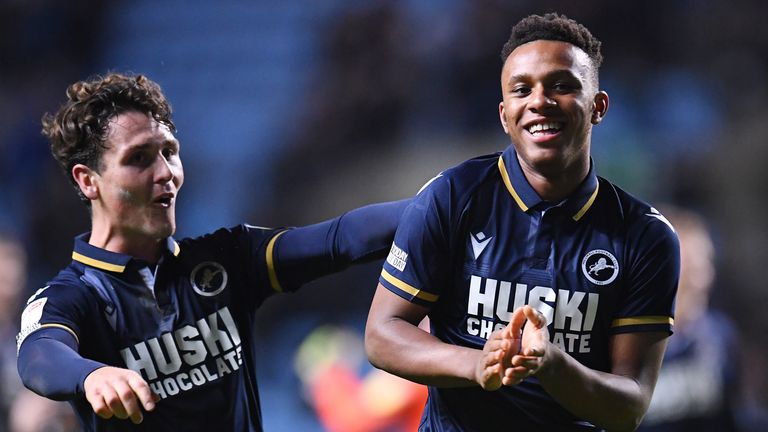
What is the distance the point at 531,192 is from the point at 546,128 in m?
0.18

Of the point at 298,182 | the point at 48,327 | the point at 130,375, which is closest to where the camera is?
the point at 130,375

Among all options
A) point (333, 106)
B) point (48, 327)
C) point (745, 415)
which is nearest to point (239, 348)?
point (48, 327)

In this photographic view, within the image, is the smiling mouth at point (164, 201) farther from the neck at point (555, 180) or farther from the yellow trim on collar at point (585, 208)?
the yellow trim on collar at point (585, 208)

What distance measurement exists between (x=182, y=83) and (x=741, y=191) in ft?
16.3

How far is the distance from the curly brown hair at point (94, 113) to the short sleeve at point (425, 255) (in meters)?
0.96

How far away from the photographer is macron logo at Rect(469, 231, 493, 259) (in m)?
2.57

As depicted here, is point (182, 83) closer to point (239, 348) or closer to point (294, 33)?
point (294, 33)

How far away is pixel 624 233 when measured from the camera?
260 cm

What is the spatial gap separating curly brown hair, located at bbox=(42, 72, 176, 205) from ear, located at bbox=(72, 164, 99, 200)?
0.02 metres

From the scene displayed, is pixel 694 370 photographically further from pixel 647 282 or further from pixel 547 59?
pixel 547 59

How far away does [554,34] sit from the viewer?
2.58m

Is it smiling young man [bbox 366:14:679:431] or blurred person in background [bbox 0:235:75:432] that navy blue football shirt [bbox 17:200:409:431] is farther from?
blurred person in background [bbox 0:235:75:432]

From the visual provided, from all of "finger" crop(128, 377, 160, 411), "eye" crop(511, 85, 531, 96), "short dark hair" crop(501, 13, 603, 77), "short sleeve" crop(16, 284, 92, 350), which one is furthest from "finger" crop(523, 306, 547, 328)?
"short sleeve" crop(16, 284, 92, 350)

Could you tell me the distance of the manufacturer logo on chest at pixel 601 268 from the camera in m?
2.57
